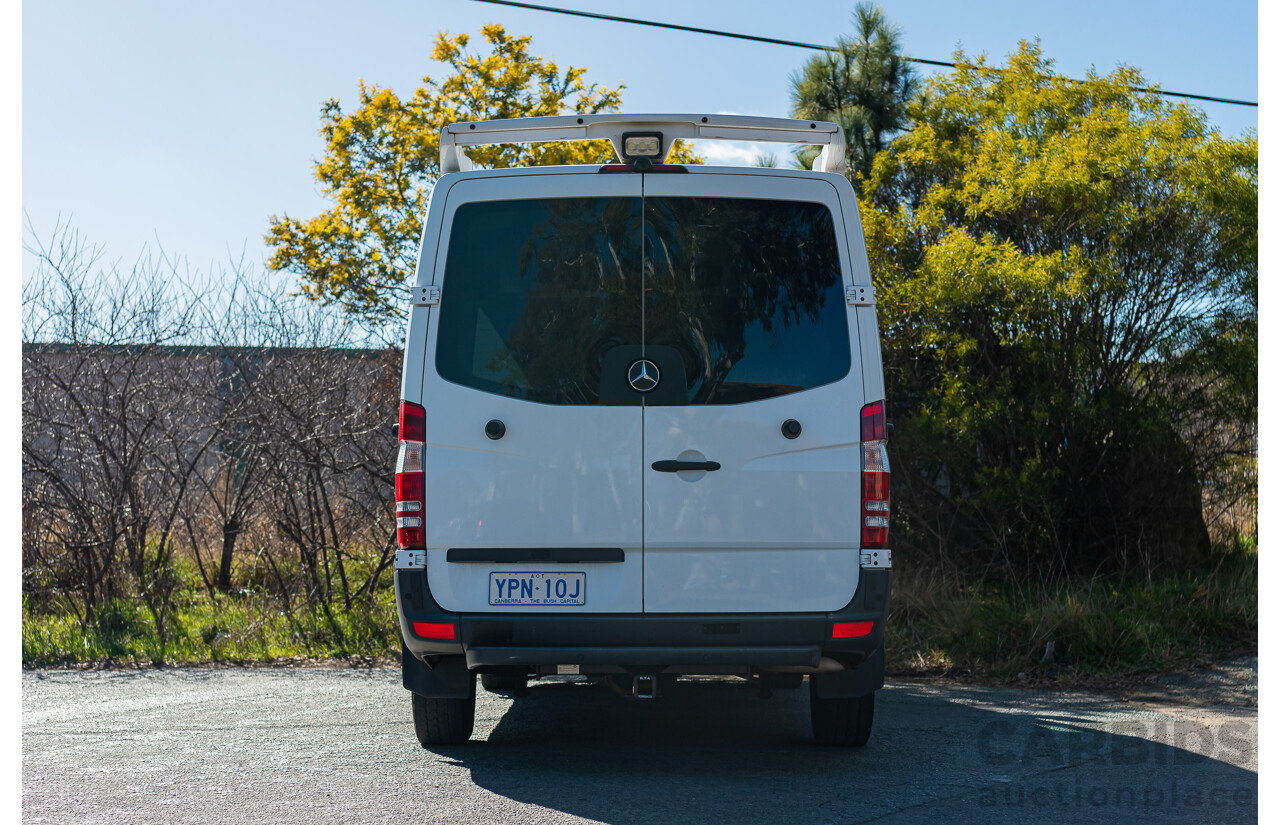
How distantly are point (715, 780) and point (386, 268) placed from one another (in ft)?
30.1

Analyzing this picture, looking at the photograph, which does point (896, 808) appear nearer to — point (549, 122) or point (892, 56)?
point (549, 122)

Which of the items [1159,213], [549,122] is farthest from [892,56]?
[549,122]

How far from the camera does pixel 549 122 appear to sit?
484cm

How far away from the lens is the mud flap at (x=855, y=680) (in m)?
4.60

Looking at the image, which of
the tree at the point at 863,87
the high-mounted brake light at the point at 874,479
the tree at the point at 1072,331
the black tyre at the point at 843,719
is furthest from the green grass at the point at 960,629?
the tree at the point at 863,87

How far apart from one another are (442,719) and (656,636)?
1.38 meters

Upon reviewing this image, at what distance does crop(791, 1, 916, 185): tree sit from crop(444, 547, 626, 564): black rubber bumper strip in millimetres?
9950

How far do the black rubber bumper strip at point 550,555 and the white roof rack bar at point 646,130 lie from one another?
67.0 inches

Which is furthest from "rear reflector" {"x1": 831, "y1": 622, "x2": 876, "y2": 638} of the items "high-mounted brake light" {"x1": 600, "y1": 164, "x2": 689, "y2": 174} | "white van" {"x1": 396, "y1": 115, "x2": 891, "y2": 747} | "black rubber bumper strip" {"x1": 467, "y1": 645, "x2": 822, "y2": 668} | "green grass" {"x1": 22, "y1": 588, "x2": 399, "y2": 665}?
"green grass" {"x1": 22, "y1": 588, "x2": 399, "y2": 665}

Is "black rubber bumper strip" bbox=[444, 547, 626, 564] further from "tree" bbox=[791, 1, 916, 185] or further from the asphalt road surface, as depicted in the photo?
"tree" bbox=[791, 1, 916, 185]

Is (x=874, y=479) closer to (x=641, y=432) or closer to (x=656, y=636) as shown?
(x=641, y=432)

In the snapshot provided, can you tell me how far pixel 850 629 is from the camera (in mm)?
4344

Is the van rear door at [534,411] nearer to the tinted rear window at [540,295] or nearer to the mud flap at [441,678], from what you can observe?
the tinted rear window at [540,295]

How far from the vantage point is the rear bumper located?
429 cm
